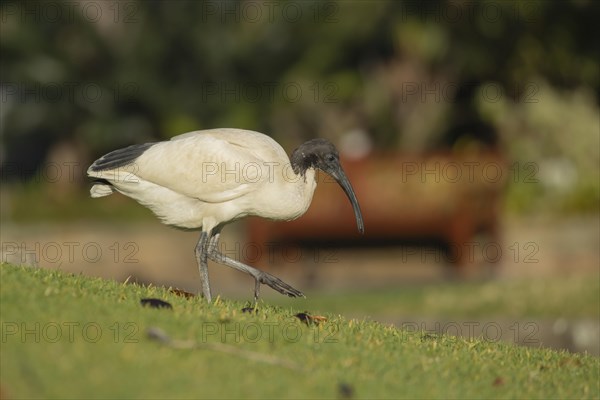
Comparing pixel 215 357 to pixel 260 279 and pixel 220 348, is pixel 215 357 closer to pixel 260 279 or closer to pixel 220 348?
pixel 220 348

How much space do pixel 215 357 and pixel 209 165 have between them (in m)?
3.15

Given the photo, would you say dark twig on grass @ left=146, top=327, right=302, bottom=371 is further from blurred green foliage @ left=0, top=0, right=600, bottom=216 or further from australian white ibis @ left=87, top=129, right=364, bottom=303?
blurred green foliage @ left=0, top=0, right=600, bottom=216

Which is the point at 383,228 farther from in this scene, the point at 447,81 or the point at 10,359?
the point at 10,359

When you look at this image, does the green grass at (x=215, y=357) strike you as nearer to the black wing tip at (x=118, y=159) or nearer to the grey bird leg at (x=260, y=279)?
the grey bird leg at (x=260, y=279)

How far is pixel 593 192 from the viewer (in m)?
22.2

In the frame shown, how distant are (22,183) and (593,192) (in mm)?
15305

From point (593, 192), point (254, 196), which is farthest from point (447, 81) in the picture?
point (254, 196)

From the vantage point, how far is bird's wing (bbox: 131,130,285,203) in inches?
387

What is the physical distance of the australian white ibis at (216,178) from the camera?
32.4 feet

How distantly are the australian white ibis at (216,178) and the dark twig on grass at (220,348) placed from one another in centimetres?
249

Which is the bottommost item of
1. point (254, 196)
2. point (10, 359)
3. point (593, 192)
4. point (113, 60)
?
point (10, 359)

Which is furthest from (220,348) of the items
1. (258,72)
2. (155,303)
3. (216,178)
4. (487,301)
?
(258,72)

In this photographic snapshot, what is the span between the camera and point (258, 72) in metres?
30.3

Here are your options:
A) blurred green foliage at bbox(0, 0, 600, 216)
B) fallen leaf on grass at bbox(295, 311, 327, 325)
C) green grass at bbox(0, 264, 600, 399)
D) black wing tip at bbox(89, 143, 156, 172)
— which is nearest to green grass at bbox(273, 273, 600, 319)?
black wing tip at bbox(89, 143, 156, 172)
